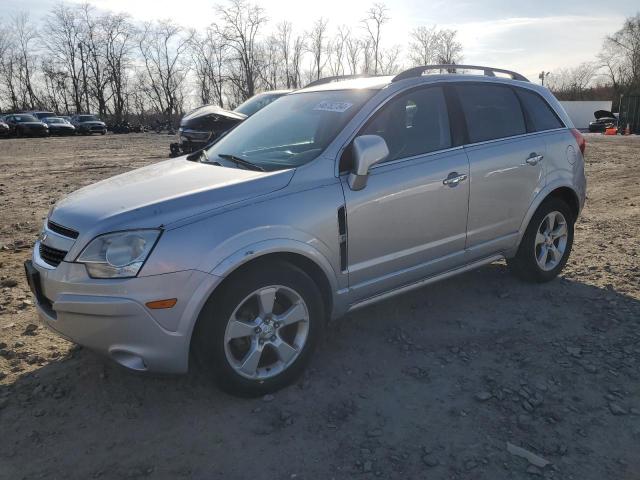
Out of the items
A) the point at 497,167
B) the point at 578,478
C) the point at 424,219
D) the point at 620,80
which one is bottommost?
the point at 578,478

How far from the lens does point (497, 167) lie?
393 centimetres

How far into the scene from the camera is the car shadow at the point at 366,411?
246 cm

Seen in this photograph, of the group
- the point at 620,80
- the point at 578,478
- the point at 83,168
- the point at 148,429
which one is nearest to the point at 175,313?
→ the point at 148,429

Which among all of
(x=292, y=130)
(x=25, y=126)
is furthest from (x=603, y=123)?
(x=292, y=130)

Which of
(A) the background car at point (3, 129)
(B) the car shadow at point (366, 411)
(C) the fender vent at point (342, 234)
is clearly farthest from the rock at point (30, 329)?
(A) the background car at point (3, 129)

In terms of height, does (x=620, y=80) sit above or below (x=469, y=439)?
above

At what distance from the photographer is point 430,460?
2.45 meters

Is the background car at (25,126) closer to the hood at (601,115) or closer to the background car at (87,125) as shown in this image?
the background car at (87,125)

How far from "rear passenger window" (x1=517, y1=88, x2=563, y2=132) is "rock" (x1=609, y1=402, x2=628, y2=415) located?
7.78 feet

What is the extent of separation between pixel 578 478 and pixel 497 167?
90.5 inches

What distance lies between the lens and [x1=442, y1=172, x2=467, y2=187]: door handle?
142 inches

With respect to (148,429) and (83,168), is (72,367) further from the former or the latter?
(83,168)

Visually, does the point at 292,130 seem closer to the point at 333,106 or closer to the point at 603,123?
the point at 333,106

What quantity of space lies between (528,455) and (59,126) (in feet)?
142
